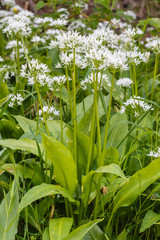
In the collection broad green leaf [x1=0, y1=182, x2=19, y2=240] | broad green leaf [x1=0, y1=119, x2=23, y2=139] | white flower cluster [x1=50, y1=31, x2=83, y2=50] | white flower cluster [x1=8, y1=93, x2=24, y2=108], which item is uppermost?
white flower cluster [x1=50, y1=31, x2=83, y2=50]

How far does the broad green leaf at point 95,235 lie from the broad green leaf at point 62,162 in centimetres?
22

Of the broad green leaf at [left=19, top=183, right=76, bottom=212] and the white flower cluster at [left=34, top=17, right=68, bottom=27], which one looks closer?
the broad green leaf at [left=19, top=183, right=76, bottom=212]

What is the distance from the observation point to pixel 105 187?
172 cm

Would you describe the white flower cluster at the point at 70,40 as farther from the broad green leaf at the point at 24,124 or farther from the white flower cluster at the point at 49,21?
the white flower cluster at the point at 49,21

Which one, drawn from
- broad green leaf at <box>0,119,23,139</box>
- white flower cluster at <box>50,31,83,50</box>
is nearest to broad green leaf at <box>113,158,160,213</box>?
white flower cluster at <box>50,31,83,50</box>

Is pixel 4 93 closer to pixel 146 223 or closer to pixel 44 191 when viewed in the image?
pixel 44 191

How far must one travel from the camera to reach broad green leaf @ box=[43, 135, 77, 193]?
147 centimetres

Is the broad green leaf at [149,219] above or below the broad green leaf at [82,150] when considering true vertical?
below

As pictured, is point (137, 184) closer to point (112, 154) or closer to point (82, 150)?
point (112, 154)

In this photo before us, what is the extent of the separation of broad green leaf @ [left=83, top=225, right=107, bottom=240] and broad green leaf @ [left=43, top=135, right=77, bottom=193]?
0.22m

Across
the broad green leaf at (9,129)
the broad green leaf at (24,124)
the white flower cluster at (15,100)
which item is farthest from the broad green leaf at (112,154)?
the white flower cluster at (15,100)

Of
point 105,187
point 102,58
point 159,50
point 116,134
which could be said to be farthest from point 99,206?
point 159,50

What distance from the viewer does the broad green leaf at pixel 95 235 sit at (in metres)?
1.55

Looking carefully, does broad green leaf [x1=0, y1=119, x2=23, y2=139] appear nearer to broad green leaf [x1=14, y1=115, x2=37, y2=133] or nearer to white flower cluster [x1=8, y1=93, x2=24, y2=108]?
broad green leaf [x1=14, y1=115, x2=37, y2=133]
